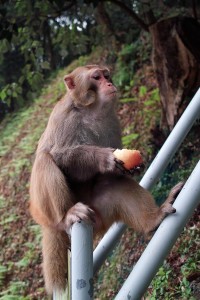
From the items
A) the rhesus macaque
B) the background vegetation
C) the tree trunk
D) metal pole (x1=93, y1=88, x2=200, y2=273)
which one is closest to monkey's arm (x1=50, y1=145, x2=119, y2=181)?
the rhesus macaque

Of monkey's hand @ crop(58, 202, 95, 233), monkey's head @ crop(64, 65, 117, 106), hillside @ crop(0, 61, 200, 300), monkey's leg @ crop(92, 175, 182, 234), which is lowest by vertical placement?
hillside @ crop(0, 61, 200, 300)

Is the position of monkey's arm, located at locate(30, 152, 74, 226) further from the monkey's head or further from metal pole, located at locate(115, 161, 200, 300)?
metal pole, located at locate(115, 161, 200, 300)

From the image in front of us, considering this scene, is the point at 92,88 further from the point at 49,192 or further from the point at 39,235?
the point at 39,235

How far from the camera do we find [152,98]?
7980 millimetres

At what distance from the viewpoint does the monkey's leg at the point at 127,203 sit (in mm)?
3033

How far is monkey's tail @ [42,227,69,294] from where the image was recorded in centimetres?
311

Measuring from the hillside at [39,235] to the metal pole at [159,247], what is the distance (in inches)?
68.8

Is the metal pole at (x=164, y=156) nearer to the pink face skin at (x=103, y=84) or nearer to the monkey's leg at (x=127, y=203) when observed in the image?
the monkey's leg at (x=127, y=203)

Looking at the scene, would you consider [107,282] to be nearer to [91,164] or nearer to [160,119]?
[91,164]

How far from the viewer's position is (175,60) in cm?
622

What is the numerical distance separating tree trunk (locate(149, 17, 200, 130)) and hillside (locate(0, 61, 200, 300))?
1.76 ft

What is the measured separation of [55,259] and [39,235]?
3.96 m

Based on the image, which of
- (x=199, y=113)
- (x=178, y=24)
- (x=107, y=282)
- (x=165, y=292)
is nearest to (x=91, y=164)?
(x=199, y=113)

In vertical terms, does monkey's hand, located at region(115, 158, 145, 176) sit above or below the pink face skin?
below
